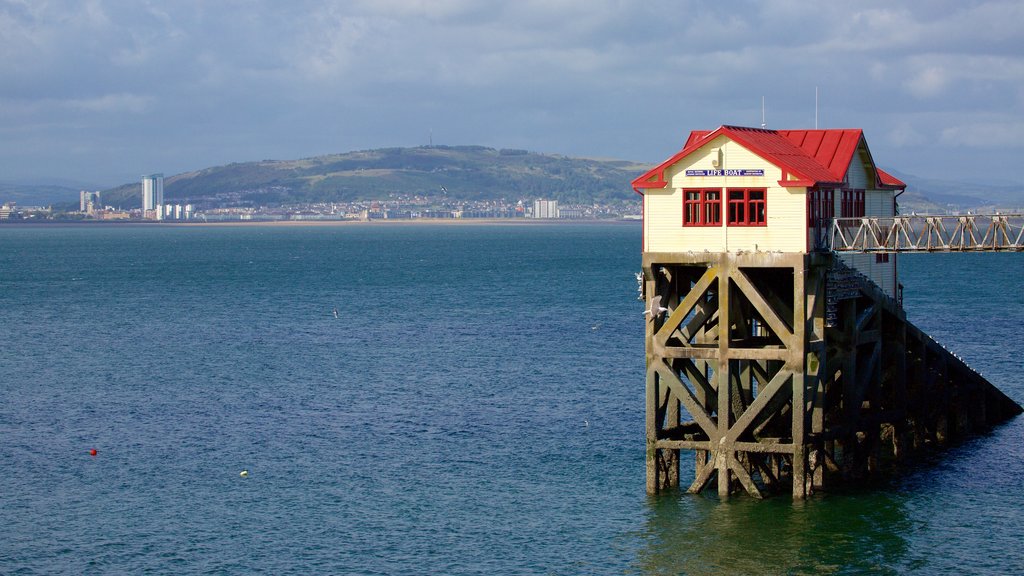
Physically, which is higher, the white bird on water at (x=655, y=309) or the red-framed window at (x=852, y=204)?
the red-framed window at (x=852, y=204)

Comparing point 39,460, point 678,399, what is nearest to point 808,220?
point 678,399

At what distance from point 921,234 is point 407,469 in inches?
684

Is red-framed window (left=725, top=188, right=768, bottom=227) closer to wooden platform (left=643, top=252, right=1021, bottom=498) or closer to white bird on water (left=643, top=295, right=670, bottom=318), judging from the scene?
wooden platform (left=643, top=252, right=1021, bottom=498)

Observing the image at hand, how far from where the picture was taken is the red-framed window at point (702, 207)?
4172cm

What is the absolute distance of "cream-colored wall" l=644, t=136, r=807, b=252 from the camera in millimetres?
40938

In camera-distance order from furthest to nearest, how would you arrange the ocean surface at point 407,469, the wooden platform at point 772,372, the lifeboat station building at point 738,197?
the lifeboat station building at point 738,197 → the wooden platform at point 772,372 → the ocean surface at point 407,469

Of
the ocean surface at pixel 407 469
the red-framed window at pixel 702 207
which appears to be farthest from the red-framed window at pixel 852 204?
the ocean surface at pixel 407 469

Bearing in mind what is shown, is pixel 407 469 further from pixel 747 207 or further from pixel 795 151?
pixel 795 151

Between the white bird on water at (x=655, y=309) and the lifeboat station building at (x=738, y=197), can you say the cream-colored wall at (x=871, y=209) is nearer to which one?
the lifeboat station building at (x=738, y=197)

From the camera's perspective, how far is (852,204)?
150ft

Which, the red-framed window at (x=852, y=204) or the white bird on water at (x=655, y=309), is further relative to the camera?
the red-framed window at (x=852, y=204)

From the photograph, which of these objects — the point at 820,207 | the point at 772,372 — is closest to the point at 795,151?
the point at 820,207

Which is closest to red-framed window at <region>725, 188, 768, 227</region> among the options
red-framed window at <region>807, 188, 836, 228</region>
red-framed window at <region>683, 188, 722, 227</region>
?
red-framed window at <region>683, 188, 722, 227</region>

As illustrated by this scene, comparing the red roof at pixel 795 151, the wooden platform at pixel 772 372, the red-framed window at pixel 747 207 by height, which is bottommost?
the wooden platform at pixel 772 372
